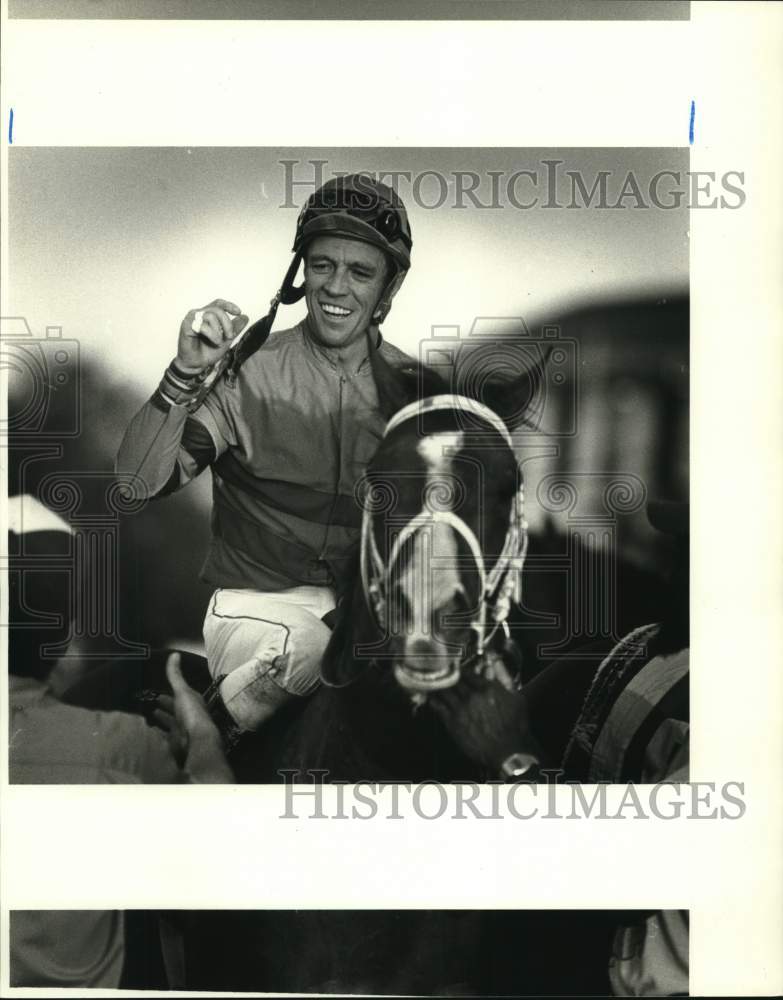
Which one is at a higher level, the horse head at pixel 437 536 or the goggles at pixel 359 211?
the goggles at pixel 359 211

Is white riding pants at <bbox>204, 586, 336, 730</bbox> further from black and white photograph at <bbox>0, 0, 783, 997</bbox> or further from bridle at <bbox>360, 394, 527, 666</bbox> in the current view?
bridle at <bbox>360, 394, 527, 666</bbox>

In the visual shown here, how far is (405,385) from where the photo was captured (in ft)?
10.1

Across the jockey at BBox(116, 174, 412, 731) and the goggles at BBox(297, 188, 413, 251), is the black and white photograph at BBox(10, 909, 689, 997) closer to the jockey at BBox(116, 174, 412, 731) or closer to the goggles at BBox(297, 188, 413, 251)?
the jockey at BBox(116, 174, 412, 731)

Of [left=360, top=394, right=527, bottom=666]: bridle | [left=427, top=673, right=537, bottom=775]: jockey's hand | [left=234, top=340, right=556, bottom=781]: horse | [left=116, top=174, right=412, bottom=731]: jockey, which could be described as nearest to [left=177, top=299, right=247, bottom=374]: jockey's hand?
[left=116, top=174, right=412, bottom=731]: jockey

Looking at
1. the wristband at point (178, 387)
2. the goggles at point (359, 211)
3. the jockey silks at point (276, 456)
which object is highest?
the goggles at point (359, 211)

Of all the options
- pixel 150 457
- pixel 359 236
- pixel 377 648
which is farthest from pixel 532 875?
pixel 359 236

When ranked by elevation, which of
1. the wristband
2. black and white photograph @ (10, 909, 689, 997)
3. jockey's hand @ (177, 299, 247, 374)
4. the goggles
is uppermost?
the goggles

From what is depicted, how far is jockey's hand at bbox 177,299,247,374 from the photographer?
121 inches

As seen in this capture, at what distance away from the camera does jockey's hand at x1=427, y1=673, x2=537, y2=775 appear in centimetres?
306

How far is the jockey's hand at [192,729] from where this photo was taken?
3.08 metres

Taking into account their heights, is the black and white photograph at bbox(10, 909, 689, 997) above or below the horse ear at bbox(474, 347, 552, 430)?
below

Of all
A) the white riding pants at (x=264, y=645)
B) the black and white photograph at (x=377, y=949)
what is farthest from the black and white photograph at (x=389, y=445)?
the black and white photograph at (x=377, y=949)

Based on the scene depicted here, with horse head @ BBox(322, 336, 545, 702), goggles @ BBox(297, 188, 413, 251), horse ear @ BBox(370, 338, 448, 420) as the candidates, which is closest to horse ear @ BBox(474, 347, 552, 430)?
horse head @ BBox(322, 336, 545, 702)

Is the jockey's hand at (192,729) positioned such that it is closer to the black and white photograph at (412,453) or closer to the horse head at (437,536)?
the black and white photograph at (412,453)
